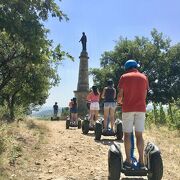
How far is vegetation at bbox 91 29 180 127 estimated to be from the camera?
5775 centimetres

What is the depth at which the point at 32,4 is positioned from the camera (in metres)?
11.3

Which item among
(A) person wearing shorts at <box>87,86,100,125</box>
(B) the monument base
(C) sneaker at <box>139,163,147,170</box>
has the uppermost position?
(B) the monument base

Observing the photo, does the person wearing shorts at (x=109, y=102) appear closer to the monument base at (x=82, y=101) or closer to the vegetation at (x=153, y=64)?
the monument base at (x=82, y=101)

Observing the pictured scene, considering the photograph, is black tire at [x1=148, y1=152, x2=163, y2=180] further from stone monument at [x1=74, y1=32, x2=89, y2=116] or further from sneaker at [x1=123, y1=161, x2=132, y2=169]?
stone monument at [x1=74, y1=32, x2=89, y2=116]

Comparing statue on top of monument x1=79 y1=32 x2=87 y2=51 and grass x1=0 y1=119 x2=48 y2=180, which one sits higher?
statue on top of monument x1=79 y1=32 x2=87 y2=51

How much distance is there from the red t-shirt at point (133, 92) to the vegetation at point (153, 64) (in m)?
49.6

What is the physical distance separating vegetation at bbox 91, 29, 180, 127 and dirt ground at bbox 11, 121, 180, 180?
44590mm

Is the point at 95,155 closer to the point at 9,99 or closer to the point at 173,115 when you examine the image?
the point at 173,115

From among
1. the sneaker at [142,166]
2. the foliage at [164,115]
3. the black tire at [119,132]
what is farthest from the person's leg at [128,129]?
the foliage at [164,115]

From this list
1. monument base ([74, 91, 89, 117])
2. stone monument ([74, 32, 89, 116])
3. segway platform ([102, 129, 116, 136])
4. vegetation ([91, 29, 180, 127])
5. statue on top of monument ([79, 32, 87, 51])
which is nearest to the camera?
segway platform ([102, 129, 116, 136])

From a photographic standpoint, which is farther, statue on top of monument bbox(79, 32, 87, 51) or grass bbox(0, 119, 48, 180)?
statue on top of monument bbox(79, 32, 87, 51)

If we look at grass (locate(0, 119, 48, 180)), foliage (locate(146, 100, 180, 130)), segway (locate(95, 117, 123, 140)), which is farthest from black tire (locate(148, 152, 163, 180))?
foliage (locate(146, 100, 180, 130))

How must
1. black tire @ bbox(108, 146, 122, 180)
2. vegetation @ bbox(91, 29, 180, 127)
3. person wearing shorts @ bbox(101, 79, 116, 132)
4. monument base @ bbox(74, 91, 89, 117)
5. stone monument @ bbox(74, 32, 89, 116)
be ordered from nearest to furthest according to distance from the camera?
black tire @ bbox(108, 146, 122, 180)
person wearing shorts @ bbox(101, 79, 116, 132)
monument base @ bbox(74, 91, 89, 117)
stone monument @ bbox(74, 32, 89, 116)
vegetation @ bbox(91, 29, 180, 127)

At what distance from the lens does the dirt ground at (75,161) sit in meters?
8.47
